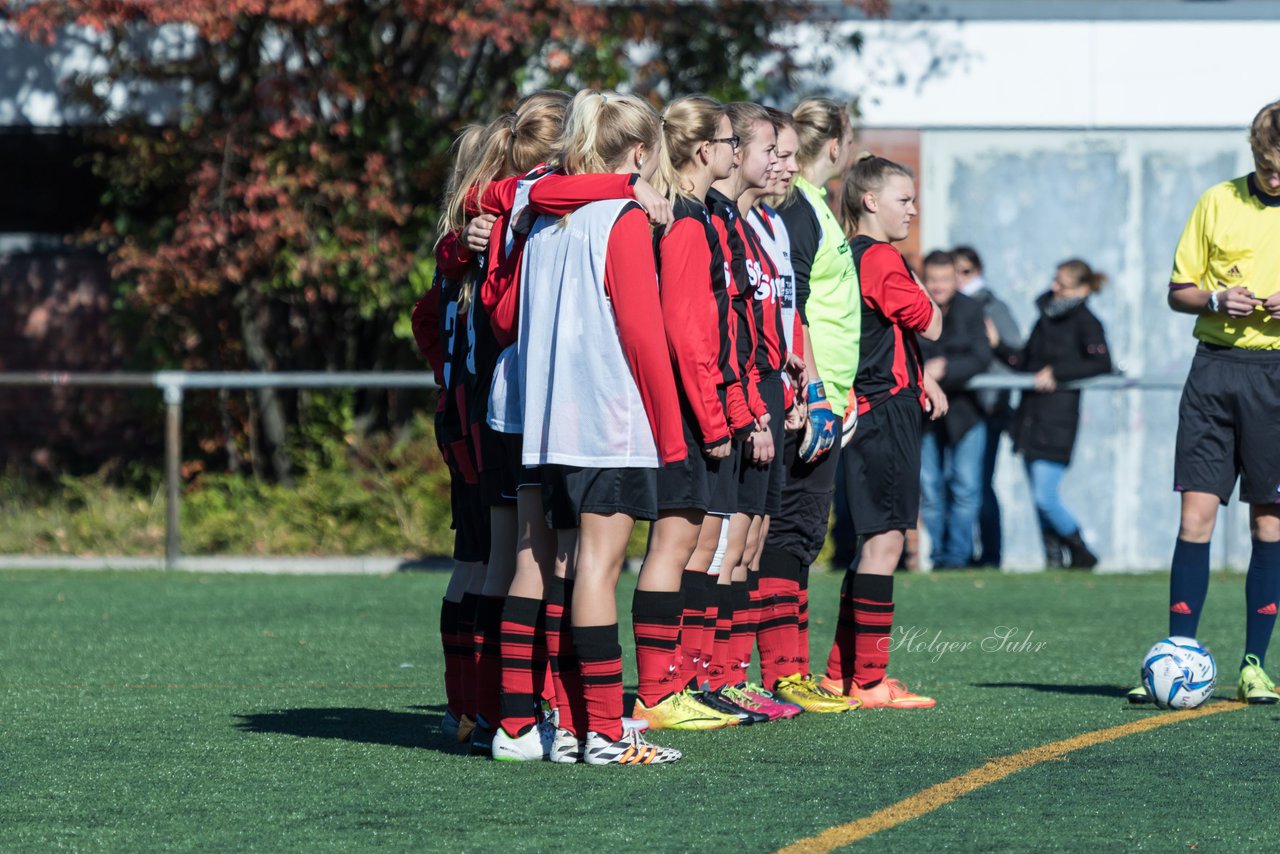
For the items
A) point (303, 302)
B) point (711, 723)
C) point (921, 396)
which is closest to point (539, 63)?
point (303, 302)

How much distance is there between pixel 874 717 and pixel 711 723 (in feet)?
2.20

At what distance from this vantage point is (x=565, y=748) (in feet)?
17.8

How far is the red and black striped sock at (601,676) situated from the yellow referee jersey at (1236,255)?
2.86 metres

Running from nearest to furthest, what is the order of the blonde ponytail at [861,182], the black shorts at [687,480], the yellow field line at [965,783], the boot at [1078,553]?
the yellow field line at [965,783]
the black shorts at [687,480]
the blonde ponytail at [861,182]
the boot at [1078,553]

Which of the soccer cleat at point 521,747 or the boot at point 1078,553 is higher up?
the soccer cleat at point 521,747

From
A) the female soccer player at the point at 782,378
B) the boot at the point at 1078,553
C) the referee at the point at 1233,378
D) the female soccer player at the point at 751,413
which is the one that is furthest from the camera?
the boot at the point at 1078,553

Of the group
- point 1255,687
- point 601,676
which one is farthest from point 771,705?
point 1255,687

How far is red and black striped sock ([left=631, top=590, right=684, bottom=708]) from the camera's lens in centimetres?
573

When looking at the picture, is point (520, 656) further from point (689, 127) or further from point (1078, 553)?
point (1078, 553)

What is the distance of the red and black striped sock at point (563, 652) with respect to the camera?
214 inches

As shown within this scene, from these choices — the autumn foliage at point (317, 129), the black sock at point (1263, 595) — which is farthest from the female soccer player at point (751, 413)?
the autumn foliage at point (317, 129)

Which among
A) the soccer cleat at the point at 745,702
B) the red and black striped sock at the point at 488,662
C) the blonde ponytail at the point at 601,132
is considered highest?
the blonde ponytail at the point at 601,132

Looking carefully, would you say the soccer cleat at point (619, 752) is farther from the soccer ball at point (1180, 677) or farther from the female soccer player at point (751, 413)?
the soccer ball at point (1180, 677)

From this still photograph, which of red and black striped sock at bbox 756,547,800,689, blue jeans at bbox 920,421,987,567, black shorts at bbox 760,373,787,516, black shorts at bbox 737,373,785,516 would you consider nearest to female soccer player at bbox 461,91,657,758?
black shorts at bbox 737,373,785,516
